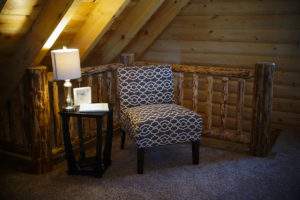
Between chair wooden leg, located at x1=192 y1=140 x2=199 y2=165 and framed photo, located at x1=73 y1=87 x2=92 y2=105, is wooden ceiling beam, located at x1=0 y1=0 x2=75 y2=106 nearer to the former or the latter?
framed photo, located at x1=73 y1=87 x2=92 y2=105

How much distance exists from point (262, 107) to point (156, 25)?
204 cm

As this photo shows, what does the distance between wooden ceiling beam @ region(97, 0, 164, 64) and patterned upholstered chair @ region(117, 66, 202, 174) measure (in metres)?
0.92

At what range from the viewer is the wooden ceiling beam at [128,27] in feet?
12.3

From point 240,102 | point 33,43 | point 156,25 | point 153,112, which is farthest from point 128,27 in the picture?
point 240,102

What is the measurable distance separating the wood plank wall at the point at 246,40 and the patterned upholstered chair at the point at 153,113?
1334 millimetres

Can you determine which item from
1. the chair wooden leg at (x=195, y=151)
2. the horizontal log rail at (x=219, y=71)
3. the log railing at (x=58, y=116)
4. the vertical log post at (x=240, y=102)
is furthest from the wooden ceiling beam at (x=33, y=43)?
the vertical log post at (x=240, y=102)

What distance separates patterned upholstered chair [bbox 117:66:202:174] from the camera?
2750mm

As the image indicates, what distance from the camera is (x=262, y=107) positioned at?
3059mm

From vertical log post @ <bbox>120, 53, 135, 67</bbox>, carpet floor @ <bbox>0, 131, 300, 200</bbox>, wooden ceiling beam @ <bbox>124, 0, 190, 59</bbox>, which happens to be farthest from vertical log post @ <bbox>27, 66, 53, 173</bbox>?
wooden ceiling beam @ <bbox>124, 0, 190, 59</bbox>

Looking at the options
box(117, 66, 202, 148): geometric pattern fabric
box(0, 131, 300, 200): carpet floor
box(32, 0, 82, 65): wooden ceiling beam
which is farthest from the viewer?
box(117, 66, 202, 148): geometric pattern fabric

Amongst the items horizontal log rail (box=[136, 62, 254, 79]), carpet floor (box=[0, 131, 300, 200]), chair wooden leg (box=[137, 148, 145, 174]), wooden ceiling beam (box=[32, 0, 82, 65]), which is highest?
wooden ceiling beam (box=[32, 0, 82, 65])

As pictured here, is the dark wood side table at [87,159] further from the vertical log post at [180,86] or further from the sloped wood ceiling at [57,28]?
the vertical log post at [180,86]

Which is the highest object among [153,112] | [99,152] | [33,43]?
[33,43]

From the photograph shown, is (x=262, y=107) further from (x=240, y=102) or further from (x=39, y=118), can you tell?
(x=39, y=118)
